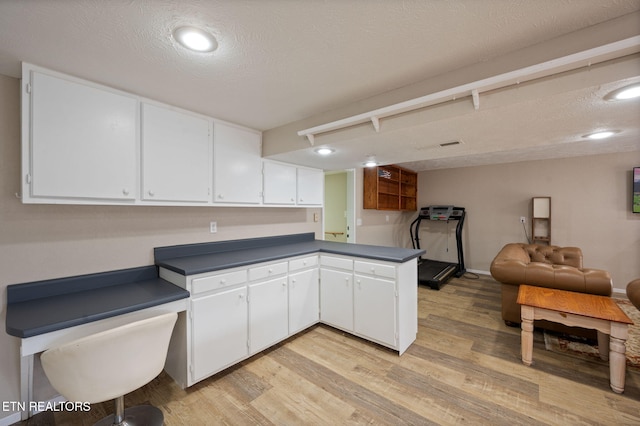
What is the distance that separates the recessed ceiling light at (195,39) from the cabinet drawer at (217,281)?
61.0 inches

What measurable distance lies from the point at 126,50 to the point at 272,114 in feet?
3.70

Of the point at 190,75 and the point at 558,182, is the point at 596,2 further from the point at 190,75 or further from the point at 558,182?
the point at 558,182

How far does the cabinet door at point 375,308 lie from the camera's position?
238cm

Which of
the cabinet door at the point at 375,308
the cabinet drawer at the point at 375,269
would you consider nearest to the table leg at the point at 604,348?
the cabinet door at the point at 375,308

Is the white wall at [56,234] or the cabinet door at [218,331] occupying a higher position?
the white wall at [56,234]

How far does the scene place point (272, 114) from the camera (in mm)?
2318

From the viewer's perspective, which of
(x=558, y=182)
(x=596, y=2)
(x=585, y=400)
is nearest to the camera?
(x=596, y=2)

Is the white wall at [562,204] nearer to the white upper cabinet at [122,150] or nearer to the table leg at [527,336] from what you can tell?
the table leg at [527,336]

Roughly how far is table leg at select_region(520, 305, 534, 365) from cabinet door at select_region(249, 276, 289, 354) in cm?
221

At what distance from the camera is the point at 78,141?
64.9 inches

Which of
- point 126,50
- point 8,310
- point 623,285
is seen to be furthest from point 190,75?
point 623,285

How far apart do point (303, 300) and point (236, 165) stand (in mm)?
1624

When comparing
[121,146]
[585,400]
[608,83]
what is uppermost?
[608,83]

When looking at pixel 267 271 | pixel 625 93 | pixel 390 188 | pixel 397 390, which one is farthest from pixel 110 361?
pixel 390 188
